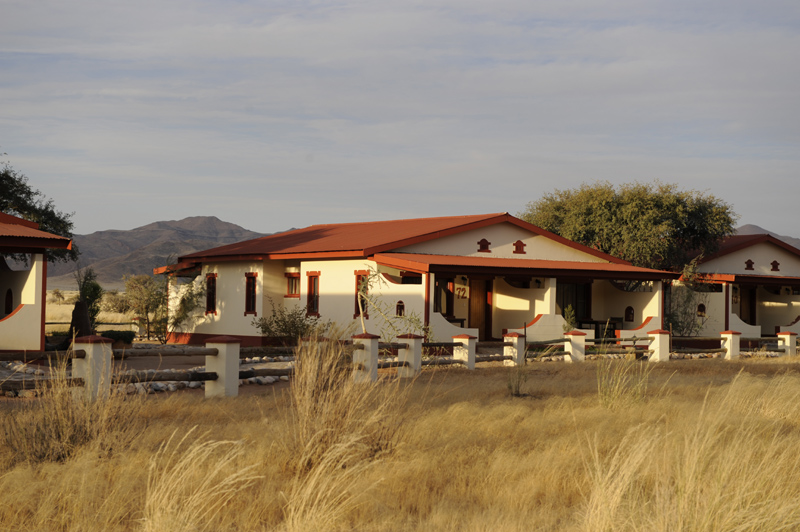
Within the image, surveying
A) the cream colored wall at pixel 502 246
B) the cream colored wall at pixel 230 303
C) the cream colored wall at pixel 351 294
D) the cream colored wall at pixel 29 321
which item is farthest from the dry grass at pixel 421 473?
the cream colored wall at pixel 230 303

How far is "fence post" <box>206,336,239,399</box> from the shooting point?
1245cm

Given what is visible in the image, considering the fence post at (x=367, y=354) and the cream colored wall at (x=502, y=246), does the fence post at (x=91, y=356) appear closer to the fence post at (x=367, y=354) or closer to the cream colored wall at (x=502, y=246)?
the fence post at (x=367, y=354)

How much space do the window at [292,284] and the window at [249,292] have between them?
1050mm

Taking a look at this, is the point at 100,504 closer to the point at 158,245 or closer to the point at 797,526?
the point at 797,526

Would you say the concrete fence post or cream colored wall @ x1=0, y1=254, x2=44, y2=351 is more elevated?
cream colored wall @ x1=0, y1=254, x2=44, y2=351

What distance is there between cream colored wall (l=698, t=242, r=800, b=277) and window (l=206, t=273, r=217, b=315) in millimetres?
Answer: 17437

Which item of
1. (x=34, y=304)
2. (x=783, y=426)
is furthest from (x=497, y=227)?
(x=783, y=426)

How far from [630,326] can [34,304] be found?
17.8m

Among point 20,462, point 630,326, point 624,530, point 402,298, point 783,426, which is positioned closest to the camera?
point 624,530

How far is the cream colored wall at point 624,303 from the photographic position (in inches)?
1022

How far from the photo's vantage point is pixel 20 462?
735 cm

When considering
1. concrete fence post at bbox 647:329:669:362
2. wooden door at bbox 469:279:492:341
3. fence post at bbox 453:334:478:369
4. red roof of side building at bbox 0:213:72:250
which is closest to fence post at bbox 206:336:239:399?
red roof of side building at bbox 0:213:72:250

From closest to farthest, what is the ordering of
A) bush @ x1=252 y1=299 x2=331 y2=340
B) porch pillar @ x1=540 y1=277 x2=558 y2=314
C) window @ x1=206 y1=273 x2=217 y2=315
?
porch pillar @ x1=540 y1=277 x2=558 y2=314 → bush @ x1=252 y1=299 x2=331 y2=340 → window @ x1=206 y1=273 x2=217 y2=315

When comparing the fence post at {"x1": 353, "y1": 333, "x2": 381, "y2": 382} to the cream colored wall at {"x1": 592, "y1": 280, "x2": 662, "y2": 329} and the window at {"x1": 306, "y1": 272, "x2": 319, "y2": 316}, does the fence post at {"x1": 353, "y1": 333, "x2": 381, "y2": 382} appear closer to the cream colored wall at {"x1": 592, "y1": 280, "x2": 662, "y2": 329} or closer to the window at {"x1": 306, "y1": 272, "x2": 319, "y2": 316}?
the window at {"x1": 306, "y1": 272, "x2": 319, "y2": 316}
